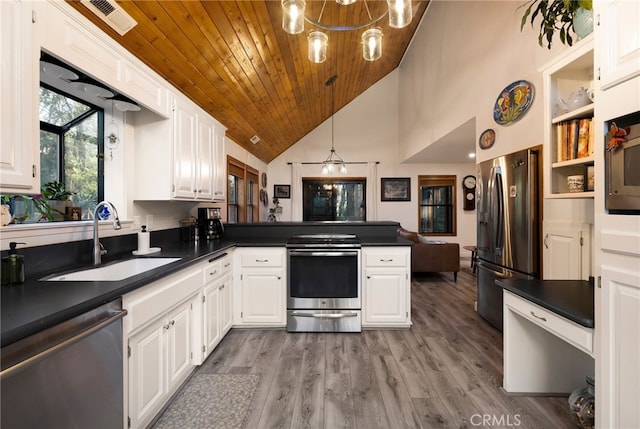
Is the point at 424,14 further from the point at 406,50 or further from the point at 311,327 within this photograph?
the point at 311,327

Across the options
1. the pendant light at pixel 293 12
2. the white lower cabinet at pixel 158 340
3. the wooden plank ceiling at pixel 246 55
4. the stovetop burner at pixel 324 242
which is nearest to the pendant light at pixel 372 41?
the pendant light at pixel 293 12

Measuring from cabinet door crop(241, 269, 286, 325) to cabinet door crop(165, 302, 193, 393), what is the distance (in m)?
0.86

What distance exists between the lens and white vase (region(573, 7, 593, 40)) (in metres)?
1.51

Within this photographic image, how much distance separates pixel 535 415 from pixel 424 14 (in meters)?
5.84

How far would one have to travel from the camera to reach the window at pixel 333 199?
699cm

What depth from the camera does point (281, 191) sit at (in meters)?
7.02

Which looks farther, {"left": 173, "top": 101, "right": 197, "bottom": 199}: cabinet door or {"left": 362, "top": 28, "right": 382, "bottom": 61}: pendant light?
{"left": 173, "top": 101, "right": 197, "bottom": 199}: cabinet door

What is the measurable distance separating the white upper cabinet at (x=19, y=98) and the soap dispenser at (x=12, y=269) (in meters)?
0.36

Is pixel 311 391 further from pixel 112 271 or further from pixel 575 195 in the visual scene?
pixel 575 195

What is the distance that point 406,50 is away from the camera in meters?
6.09

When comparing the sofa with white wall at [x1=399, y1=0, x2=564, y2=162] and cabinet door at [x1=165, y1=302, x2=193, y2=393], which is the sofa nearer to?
white wall at [x1=399, y1=0, x2=564, y2=162]

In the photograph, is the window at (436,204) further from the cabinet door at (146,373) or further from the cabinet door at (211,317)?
the cabinet door at (146,373)

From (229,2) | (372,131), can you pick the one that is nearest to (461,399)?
(229,2)

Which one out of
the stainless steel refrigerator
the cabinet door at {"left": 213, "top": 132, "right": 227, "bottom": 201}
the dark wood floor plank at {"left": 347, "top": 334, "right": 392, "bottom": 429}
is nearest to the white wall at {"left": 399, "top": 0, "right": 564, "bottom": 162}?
the stainless steel refrigerator
